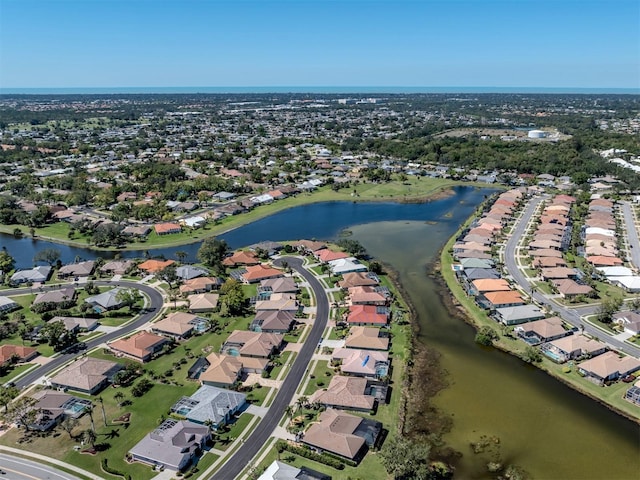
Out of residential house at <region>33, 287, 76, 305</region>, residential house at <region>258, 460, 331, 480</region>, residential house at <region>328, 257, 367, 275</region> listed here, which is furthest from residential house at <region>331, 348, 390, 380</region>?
residential house at <region>33, 287, 76, 305</region>

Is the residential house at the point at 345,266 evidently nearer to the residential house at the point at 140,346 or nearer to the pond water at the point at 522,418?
the pond water at the point at 522,418

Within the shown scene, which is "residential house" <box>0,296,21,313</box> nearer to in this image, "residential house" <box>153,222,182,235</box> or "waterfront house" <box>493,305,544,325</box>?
"residential house" <box>153,222,182,235</box>

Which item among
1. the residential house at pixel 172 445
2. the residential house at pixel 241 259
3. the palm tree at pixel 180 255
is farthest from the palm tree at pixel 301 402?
the palm tree at pixel 180 255

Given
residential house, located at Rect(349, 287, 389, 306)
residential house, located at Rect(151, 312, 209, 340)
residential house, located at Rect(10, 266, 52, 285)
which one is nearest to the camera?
residential house, located at Rect(151, 312, 209, 340)

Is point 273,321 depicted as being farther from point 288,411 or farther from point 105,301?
point 105,301

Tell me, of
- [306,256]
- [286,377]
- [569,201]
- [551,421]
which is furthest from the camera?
[569,201]

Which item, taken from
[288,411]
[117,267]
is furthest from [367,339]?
[117,267]

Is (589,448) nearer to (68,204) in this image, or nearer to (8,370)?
(8,370)

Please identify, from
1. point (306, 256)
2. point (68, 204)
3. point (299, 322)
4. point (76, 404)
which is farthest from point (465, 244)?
point (68, 204)
